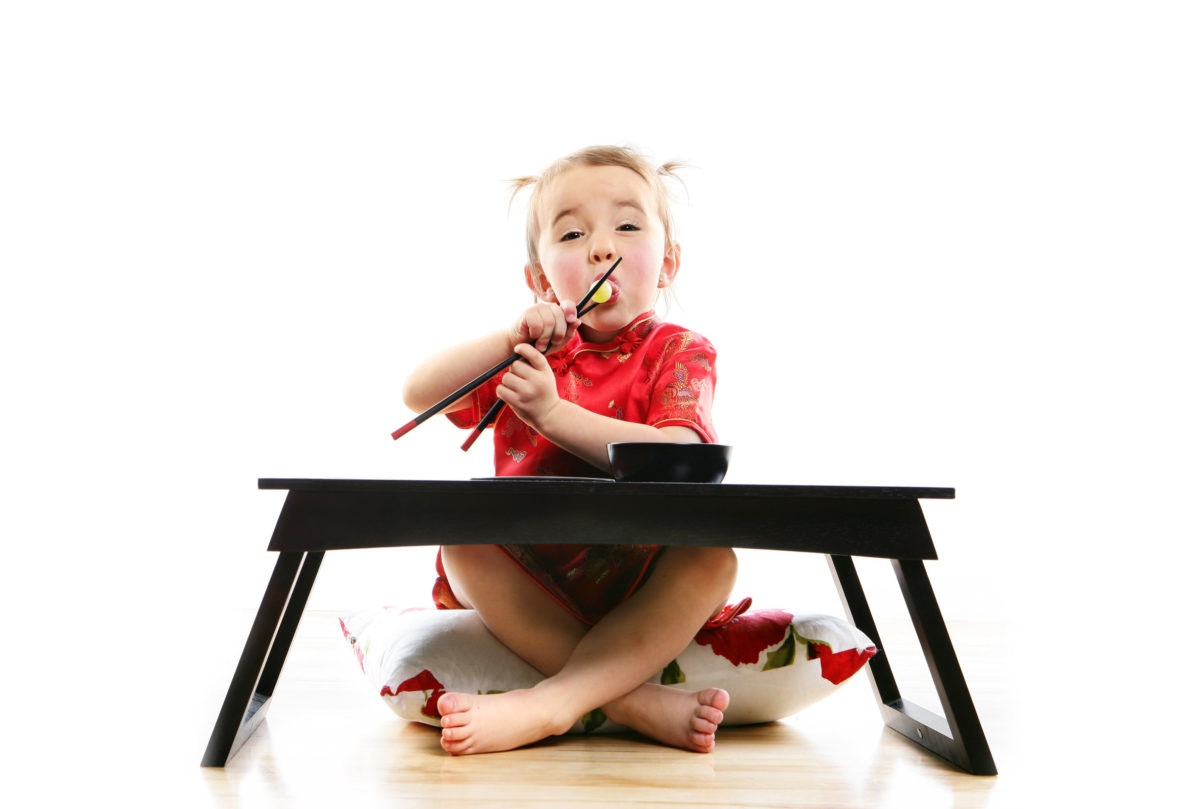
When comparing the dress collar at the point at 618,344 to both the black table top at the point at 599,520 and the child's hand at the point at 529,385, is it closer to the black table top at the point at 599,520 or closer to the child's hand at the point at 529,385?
the child's hand at the point at 529,385

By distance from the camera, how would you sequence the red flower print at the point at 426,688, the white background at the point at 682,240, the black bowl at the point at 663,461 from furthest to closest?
the white background at the point at 682,240 → the red flower print at the point at 426,688 → the black bowl at the point at 663,461

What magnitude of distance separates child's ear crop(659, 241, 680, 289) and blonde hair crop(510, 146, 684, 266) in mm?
11

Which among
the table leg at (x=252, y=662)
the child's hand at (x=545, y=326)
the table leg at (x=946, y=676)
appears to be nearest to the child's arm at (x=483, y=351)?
the child's hand at (x=545, y=326)

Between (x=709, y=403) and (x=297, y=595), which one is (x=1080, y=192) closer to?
(x=709, y=403)

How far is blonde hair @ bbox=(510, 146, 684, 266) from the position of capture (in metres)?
1.42

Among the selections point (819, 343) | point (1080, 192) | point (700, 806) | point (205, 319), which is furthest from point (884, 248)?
point (700, 806)

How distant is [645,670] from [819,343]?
Result: 46.1 inches

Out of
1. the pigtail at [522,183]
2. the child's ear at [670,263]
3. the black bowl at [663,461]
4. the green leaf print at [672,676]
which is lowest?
the green leaf print at [672,676]

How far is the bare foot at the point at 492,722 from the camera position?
3.27 feet

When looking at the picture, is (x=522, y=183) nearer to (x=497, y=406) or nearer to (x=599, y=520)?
(x=497, y=406)

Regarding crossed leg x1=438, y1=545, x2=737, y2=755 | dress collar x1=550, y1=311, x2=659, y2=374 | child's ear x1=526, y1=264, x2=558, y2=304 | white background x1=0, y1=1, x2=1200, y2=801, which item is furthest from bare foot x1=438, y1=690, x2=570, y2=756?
white background x1=0, y1=1, x2=1200, y2=801

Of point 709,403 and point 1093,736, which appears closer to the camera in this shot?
point 1093,736

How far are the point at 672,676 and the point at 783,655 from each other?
0.13m

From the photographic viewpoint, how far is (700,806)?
2.82 feet
